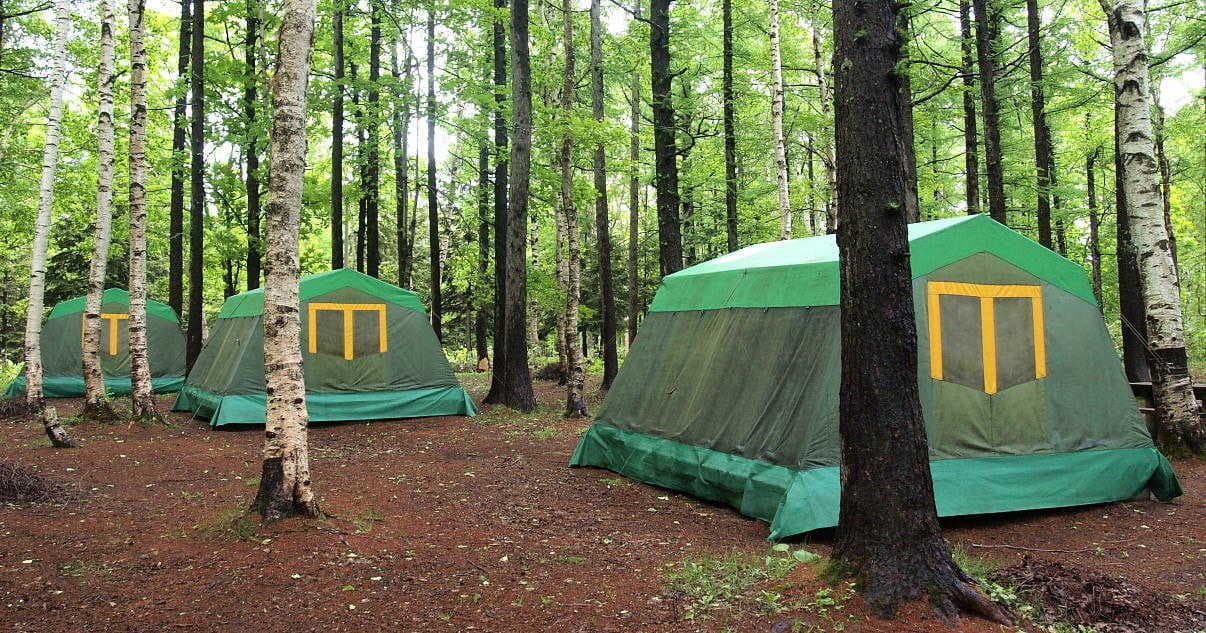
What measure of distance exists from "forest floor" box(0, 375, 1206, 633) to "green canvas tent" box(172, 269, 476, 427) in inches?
119

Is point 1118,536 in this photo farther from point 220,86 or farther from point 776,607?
point 220,86

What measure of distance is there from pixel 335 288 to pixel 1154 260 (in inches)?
384

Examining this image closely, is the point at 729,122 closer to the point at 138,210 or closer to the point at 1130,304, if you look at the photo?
the point at 1130,304

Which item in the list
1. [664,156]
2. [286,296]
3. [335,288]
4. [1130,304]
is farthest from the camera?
[664,156]

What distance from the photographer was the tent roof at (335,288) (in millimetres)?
10539

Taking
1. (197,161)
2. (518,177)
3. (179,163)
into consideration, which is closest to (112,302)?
(179,163)

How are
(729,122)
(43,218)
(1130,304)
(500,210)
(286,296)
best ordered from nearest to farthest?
(286,296)
(43,218)
(1130,304)
(500,210)
(729,122)

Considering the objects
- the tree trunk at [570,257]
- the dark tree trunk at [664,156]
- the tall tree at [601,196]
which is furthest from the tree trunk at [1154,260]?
the tree trunk at [570,257]

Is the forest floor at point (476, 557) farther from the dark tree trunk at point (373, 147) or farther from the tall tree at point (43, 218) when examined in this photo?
the dark tree trunk at point (373, 147)

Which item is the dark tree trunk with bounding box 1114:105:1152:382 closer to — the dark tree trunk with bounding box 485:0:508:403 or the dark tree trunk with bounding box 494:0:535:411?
the dark tree trunk with bounding box 494:0:535:411

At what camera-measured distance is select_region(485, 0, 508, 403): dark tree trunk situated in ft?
38.3

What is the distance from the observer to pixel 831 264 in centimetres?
551

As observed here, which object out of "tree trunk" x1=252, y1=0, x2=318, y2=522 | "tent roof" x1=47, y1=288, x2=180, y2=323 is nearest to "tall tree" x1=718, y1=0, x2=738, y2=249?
"tree trunk" x1=252, y1=0, x2=318, y2=522

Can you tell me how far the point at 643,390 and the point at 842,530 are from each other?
363 centimetres
